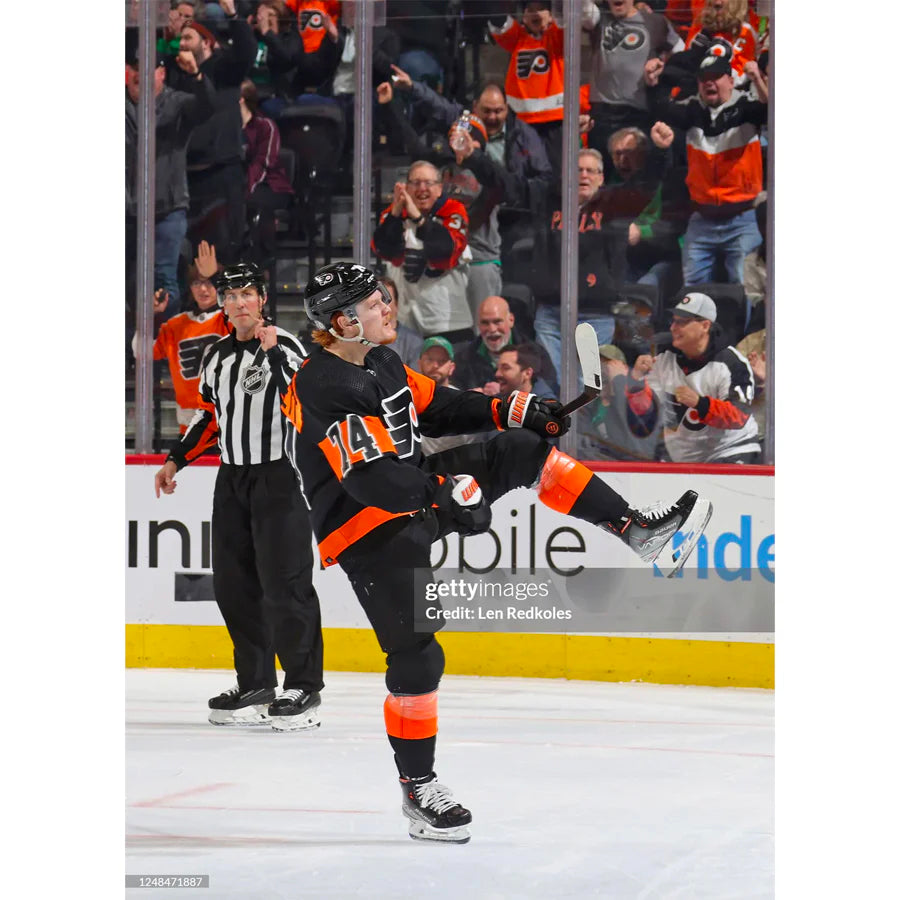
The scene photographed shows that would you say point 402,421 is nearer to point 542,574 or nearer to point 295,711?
point 542,574

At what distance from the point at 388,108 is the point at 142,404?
1.25 metres

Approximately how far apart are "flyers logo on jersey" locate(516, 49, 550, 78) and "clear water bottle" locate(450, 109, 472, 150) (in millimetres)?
230

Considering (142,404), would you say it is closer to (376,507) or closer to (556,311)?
(376,507)

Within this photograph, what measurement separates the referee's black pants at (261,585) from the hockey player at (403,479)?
0.74 ft

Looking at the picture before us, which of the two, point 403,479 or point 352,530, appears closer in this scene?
point 403,479

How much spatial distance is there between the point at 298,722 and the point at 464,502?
0.93 meters

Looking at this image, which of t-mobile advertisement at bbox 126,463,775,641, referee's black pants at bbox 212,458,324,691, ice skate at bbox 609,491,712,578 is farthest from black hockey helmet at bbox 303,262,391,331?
ice skate at bbox 609,491,712,578

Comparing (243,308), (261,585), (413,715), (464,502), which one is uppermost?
(243,308)

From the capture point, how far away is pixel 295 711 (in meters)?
3.55

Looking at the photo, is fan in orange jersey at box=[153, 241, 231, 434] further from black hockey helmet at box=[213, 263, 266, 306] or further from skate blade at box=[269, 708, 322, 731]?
skate blade at box=[269, 708, 322, 731]

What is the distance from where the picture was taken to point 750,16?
3654 millimetres

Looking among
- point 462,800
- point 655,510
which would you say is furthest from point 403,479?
point 462,800

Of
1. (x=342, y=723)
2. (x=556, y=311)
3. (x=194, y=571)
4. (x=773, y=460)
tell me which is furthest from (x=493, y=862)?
(x=556, y=311)

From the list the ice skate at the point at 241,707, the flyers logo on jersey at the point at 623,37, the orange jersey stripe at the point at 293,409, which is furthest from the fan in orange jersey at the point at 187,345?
the flyers logo on jersey at the point at 623,37
